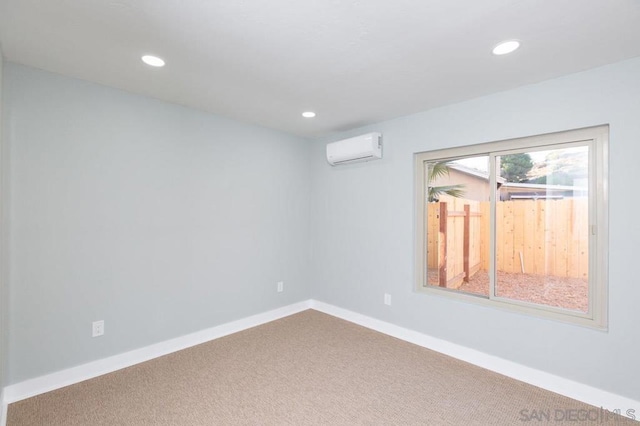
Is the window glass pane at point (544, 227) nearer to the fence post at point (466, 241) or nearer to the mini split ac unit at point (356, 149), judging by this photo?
the fence post at point (466, 241)

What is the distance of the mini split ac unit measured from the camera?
3.41 m

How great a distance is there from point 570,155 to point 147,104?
3.64m

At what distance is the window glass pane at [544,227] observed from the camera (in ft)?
7.79

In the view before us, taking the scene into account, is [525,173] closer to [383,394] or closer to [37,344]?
[383,394]

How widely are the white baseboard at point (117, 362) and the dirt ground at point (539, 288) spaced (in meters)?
2.44

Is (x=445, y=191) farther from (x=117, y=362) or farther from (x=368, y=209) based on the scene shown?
(x=117, y=362)

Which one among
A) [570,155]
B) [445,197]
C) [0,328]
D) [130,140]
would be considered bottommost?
[0,328]

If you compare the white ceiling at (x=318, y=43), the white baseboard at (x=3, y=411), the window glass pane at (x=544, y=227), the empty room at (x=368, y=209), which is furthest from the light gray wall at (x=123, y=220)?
the window glass pane at (x=544, y=227)

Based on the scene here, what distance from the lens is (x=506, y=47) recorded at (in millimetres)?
1931

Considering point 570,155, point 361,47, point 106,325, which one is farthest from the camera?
point 106,325

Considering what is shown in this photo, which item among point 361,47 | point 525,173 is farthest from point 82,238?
point 525,173

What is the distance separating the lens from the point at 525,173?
264cm

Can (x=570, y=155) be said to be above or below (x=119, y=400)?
above

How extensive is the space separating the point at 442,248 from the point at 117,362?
325cm
